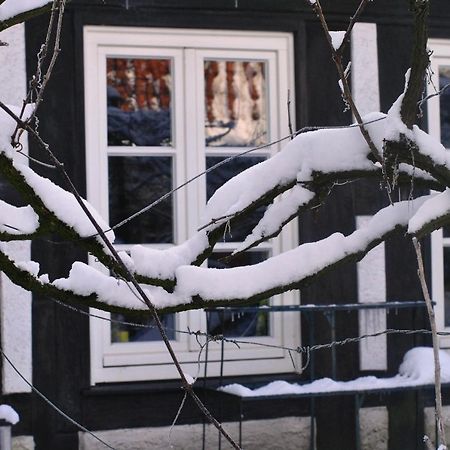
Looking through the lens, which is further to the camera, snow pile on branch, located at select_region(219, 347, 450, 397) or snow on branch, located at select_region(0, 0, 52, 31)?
snow pile on branch, located at select_region(219, 347, 450, 397)

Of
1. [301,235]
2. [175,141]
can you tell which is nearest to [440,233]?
[301,235]

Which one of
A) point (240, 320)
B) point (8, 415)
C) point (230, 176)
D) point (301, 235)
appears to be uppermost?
point (230, 176)

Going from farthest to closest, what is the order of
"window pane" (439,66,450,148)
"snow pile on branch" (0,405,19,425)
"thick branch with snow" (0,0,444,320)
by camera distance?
"window pane" (439,66,450,148), "snow pile on branch" (0,405,19,425), "thick branch with snow" (0,0,444,320)

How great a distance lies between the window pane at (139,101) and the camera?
570 cm

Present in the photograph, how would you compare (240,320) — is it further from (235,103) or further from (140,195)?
(235,103)

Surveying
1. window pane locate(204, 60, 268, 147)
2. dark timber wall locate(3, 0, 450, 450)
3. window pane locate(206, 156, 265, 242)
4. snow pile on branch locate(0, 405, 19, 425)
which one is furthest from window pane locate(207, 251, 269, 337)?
snow pile on branch locate(0, 405, 19, 425)

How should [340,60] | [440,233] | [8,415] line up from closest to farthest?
[340,60] < [8,415] < [440,233]

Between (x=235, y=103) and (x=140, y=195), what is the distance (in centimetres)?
76

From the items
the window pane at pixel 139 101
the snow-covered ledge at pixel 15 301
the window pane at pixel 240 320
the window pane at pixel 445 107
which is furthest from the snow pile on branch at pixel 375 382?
the window pane at pixel 139 101

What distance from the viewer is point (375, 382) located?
5609mm

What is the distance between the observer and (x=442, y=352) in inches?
239

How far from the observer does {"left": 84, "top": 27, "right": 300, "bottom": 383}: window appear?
220 inches

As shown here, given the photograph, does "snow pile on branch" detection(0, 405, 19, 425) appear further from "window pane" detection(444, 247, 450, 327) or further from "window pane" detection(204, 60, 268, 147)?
"window pane" detection(444, 247, 450, 327)

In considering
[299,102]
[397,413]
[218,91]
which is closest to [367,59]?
[299,102]
